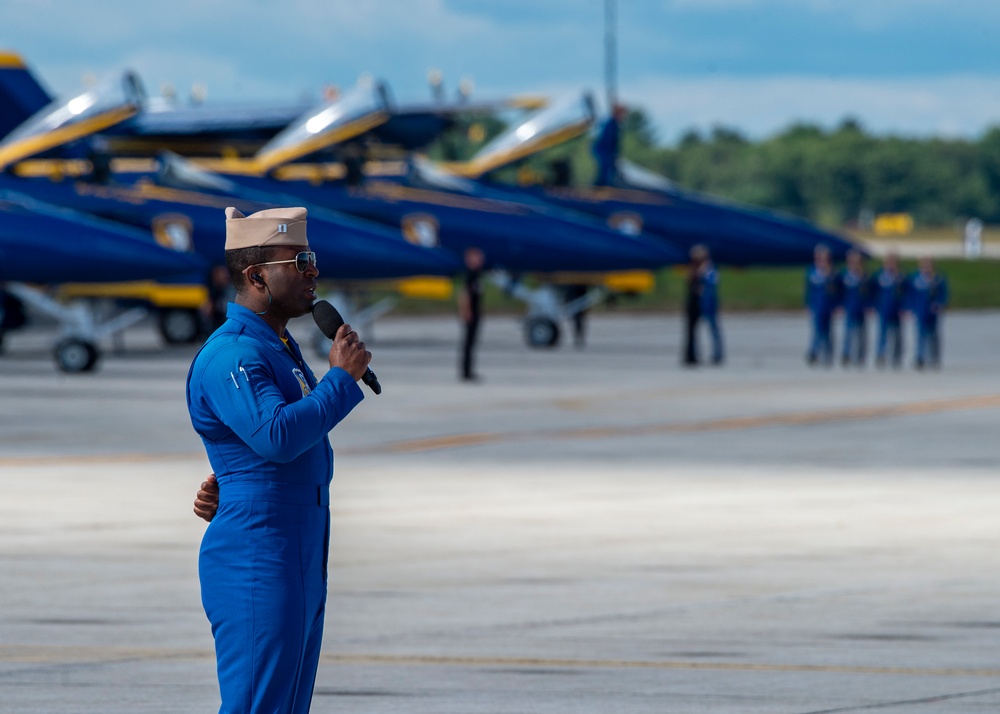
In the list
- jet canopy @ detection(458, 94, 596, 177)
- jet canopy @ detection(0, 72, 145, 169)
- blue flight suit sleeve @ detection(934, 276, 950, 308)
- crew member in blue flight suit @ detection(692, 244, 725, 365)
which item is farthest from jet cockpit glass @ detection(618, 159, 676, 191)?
jet canopy @ detection(0, 72, 145, 169)

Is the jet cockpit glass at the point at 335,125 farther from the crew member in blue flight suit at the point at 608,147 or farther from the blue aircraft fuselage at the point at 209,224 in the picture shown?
the crew member in blue flight suit at the point at 608,147

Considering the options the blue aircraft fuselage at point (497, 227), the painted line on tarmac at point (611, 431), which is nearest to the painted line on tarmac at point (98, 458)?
the painted line on tarmac at point (611, 431)

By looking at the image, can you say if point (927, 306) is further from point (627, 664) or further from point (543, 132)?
point (627, 664)

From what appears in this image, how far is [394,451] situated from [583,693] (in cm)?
1049

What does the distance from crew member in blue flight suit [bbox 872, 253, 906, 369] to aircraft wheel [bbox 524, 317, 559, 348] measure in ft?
23.1

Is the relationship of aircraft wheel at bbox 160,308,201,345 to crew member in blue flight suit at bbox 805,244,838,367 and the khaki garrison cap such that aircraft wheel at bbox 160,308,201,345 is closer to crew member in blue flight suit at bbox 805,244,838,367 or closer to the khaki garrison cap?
crew member in blue flight suit at bbox 805,244,838,367

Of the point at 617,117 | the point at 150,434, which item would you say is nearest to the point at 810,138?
the point at 617,117

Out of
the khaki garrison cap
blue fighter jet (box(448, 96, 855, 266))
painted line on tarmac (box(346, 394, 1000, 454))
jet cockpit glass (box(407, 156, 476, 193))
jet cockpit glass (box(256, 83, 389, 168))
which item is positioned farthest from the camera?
blue fighter jet (box(448, 96, 855, 266))

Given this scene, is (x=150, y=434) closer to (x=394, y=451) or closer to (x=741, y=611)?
(x=394, y=451)

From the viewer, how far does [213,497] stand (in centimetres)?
504

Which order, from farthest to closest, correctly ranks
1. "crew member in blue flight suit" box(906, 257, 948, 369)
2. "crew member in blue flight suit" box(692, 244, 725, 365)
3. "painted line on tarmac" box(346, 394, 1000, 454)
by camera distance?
"crew member in blue flight suit" box(692, 244, 725, 365) < "crew member in blue flight suit" box(906, 257, 948, 369) < "painted line on tarmac" box(346, 394, 1000, 454)

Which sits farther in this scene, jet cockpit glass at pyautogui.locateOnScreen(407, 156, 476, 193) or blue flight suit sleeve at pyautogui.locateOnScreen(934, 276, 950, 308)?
jet cockpit glass at pyautogui.locateOnScreen(407, 156, 476, 193)

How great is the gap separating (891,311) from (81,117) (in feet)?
43.3

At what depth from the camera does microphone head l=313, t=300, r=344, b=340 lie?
4918 mm
